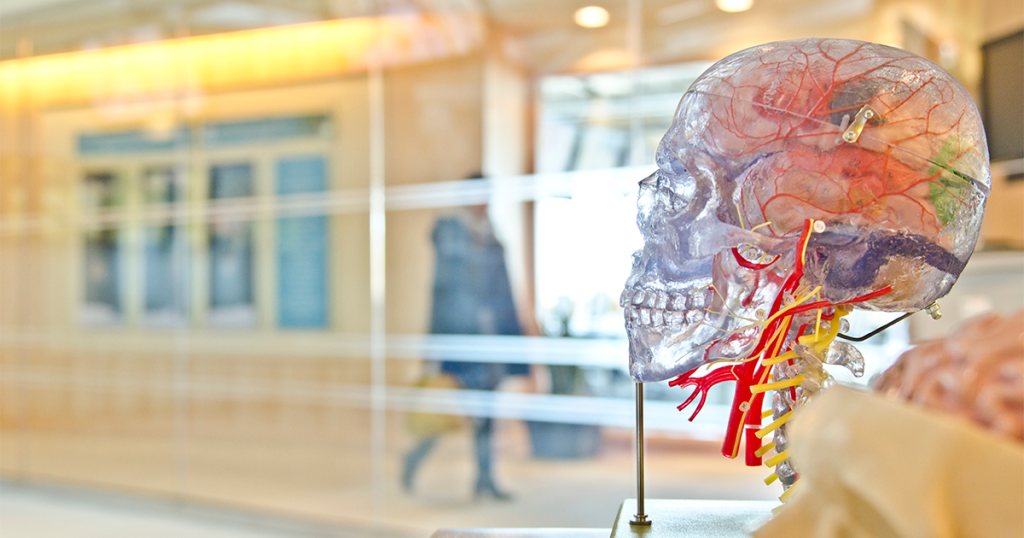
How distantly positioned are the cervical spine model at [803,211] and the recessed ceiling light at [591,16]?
9.03ft

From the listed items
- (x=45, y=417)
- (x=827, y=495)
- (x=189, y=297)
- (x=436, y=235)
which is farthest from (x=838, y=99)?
(x=45, y=417)

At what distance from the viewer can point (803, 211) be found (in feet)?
2.34

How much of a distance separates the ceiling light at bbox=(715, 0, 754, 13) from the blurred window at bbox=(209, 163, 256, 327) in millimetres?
2591

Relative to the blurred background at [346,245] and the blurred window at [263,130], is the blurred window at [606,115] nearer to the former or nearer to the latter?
the blurred background at [346,245]

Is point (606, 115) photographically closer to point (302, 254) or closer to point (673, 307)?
point (302, 254)

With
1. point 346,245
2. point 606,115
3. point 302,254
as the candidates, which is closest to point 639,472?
point 606,115

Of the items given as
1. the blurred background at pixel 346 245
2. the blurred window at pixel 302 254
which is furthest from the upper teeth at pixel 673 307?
the blurred window at pixel 302 254

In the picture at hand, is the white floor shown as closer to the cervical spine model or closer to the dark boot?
the dark boot

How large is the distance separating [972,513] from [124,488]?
524cm

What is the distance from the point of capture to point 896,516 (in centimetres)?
40

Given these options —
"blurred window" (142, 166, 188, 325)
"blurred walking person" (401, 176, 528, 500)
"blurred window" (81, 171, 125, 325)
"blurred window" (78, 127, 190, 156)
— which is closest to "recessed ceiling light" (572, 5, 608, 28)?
"blurred walking person" (401, 176, 528, 500)

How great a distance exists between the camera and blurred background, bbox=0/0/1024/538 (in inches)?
129

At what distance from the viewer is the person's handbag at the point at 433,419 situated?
377 cm

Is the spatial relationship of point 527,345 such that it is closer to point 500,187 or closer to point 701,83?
point 500,187
